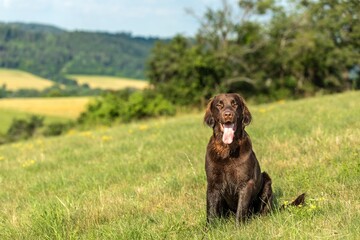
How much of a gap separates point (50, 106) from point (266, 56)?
245 feet

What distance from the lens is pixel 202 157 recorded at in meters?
8.04

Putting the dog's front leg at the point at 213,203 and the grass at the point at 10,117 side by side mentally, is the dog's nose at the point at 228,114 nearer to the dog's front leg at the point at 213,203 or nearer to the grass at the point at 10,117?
the dog's front leg at the point at 213,203

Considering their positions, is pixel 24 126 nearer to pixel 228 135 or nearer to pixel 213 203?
pixel 213 203

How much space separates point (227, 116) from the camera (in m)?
4.38

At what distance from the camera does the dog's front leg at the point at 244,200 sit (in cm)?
448

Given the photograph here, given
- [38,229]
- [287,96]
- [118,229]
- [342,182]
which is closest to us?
[118,229]

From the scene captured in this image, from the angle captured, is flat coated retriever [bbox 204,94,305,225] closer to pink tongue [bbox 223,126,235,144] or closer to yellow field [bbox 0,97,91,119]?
pink tongue [bbox 223,126,235,144]

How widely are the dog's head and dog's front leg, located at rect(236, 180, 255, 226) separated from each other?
0.53m

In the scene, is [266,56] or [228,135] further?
[266,56]

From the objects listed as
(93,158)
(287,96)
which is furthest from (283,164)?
(287,96)

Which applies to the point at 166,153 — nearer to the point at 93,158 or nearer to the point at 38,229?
the point at 93,158

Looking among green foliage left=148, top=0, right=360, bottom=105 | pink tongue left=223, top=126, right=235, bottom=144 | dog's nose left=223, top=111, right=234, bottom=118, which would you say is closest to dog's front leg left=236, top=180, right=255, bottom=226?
pink tongue left=223, top=126, right=235, bottom=144

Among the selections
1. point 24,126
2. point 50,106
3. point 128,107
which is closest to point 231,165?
point 128,107

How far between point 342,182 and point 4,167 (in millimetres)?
7950
